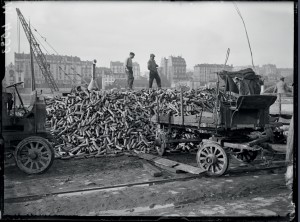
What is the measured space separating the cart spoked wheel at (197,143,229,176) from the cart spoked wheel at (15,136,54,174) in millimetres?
4095

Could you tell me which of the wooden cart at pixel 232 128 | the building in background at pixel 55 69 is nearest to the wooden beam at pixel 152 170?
the wooden cart at pixel 232 128

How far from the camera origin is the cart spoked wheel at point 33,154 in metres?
7.27

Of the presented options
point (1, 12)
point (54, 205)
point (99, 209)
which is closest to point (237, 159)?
point (99, 209)

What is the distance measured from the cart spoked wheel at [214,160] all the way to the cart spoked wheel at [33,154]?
4095 mm

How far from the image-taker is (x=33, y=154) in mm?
7379

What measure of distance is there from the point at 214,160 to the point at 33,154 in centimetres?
473

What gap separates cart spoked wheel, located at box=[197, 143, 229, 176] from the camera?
7.32 m

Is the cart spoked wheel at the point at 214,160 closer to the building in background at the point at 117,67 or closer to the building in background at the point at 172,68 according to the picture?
the building in background at the point at 172,68

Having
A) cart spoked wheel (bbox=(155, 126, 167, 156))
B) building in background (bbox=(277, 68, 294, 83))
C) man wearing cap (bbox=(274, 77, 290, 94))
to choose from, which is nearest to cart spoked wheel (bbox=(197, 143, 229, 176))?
cart spoked wheel (bbox=(155, 126, 167, 156))

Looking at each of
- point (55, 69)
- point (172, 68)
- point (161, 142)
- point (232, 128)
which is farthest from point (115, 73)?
point (232, 128)

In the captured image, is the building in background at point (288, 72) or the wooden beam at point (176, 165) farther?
the wooden beam at point (176, 165)

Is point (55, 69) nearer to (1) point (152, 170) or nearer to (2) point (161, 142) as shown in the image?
(2) point (161, 142)

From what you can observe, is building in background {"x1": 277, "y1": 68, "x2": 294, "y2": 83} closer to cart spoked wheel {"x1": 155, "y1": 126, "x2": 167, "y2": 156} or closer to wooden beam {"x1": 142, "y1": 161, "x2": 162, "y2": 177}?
wooden beam {"x1": 142, "y1": 161, "x2": 162, "y2": 177}

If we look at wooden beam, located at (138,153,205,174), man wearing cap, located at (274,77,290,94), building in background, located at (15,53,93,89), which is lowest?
wooden beam, located at (138,153,205,174)
